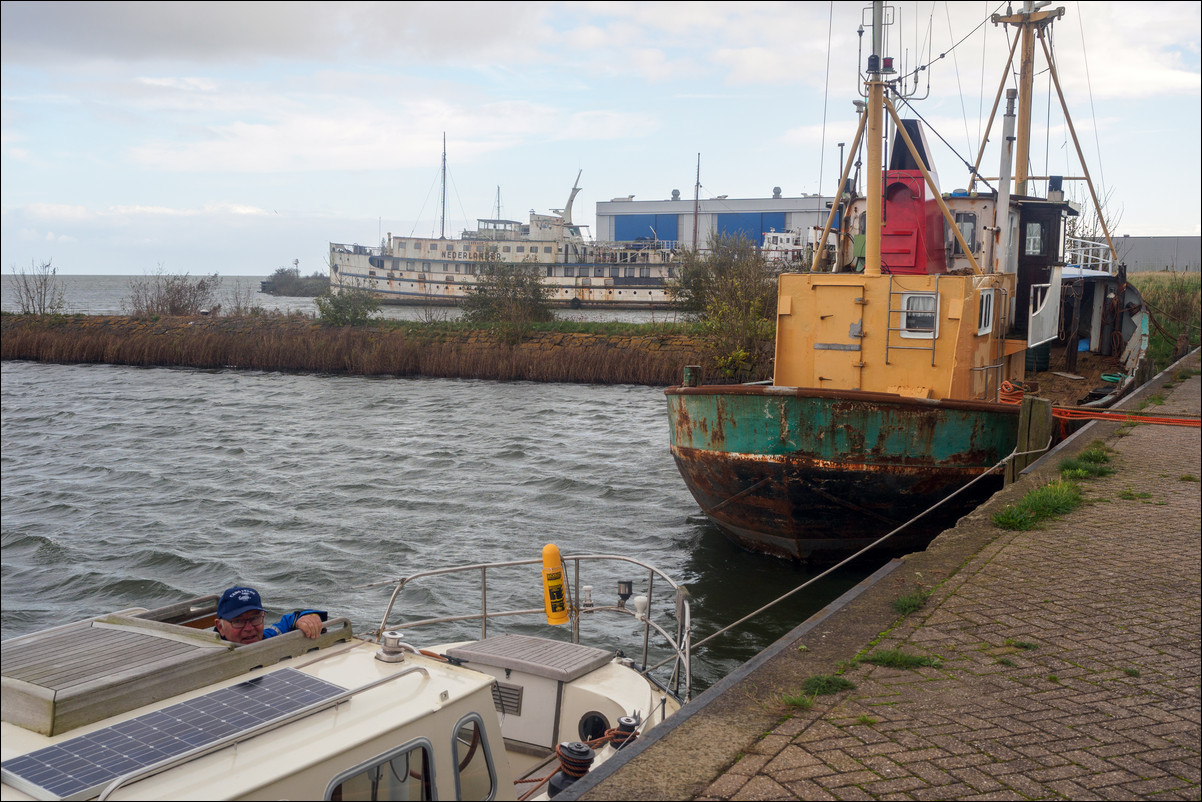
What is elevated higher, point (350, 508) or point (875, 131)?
point (875, 131)

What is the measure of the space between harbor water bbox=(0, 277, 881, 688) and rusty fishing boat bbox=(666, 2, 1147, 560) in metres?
1.31

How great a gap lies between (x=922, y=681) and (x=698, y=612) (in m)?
6.47

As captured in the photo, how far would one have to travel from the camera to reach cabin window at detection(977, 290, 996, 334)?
13.5 meters

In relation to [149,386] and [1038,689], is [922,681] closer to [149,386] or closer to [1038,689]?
[1038,689]

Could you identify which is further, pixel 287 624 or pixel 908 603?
pixel 908 603

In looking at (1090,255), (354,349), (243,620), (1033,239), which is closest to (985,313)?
(1033,239)

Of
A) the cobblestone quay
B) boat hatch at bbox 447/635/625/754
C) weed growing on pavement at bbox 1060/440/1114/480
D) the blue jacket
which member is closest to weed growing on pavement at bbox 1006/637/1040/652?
the cobblestone quay

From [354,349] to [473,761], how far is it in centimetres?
3774

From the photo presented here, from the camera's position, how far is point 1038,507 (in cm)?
1071

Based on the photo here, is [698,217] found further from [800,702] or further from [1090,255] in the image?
[800,702]

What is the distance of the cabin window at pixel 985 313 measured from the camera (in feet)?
44.4

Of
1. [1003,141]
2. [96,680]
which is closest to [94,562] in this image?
[96,680]

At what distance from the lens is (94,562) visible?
15.0 metres

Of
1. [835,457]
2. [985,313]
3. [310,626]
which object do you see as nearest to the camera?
[310,626]
